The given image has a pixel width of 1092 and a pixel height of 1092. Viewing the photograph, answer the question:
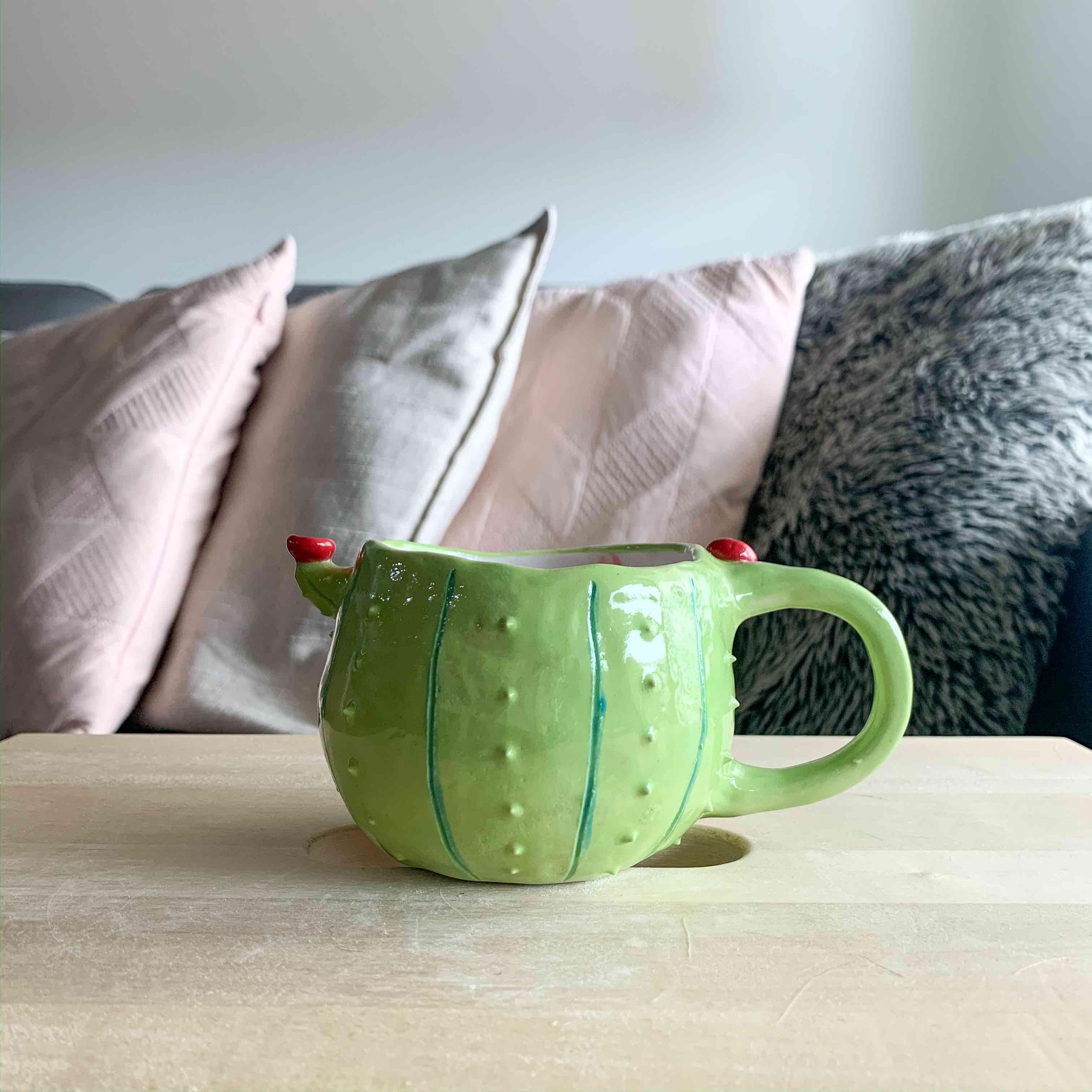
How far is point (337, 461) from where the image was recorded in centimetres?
96

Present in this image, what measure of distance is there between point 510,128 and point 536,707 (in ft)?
6.42

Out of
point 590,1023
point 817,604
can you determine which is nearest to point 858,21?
point 817,604

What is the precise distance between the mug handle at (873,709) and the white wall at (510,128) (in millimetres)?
1765

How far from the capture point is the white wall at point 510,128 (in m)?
1.96

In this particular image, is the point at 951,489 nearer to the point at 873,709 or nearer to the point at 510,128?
the point at 873,709

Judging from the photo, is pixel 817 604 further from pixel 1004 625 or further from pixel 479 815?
pixel 1004 625

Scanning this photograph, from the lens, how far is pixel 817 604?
0.39 meters

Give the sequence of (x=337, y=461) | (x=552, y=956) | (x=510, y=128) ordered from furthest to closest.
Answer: (x=510, y=128)
(x=337, y=461)
(x=552, y=956)

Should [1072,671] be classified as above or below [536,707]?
below

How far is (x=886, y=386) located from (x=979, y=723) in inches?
12.0

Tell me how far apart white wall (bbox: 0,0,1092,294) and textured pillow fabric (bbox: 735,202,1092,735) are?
1.10 m

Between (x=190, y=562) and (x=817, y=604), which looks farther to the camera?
(x=190, y=562)

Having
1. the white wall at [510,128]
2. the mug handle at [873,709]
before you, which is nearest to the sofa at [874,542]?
the mug handle at [873,709]

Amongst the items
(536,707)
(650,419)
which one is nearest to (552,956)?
(536,707)
